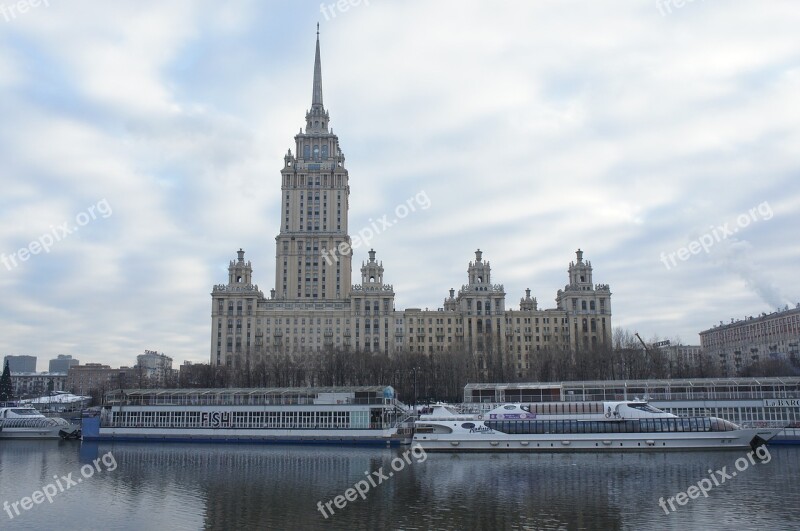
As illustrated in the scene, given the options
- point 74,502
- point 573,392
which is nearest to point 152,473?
point 74,502

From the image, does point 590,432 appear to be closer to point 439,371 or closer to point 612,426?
point 612,426

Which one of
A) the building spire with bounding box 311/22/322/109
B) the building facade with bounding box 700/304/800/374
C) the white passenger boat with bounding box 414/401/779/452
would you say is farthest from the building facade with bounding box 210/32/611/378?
the white passenger boat with bounding box 414/401/779/452

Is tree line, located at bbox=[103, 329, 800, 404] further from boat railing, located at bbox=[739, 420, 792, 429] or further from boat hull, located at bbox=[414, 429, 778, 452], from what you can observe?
boat hull, located at bbox=[414, 429, 778, 452]

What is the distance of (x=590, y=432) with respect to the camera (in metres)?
66.0

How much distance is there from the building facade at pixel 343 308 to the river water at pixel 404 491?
306 feet

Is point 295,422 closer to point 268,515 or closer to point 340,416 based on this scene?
point 340,416

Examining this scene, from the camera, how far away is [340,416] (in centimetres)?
8112

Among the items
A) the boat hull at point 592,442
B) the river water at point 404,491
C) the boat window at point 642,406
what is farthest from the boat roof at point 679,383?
the boat window at point 642,406

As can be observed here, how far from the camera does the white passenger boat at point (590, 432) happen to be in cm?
6456

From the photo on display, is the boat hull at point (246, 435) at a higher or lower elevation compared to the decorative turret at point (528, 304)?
lower

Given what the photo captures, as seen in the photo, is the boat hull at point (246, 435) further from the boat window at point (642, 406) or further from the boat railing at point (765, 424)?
the boat railing at point (765, 424)

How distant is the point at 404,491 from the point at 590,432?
27.1m

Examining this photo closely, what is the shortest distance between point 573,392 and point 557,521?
5062 centimetres

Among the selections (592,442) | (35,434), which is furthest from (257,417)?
(592,442)
